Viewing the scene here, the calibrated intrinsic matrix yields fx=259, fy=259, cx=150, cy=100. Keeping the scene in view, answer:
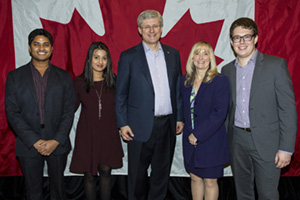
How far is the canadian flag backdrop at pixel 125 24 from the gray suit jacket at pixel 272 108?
3.47 ft

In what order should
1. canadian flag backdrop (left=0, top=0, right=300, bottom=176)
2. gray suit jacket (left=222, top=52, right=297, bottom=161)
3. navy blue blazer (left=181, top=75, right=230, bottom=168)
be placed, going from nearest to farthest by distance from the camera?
gray suit jacket (left=222, top=52, right=297, bottom=161) < navy blue blazer (left=181, top=75, right=230, bottom=168) < canadian flag backdrop (left=0, top=0, right=300, bottom=176)

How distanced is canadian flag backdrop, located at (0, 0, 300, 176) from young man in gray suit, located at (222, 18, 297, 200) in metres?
0.94

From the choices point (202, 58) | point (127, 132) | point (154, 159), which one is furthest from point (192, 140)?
point (202, 58)

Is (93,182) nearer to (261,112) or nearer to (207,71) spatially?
(207,71)

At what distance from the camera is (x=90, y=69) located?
2.35 metres

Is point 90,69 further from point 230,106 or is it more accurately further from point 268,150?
point 268,150

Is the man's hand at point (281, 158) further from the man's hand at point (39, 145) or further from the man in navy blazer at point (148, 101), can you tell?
the man's hand at point (39, 145)

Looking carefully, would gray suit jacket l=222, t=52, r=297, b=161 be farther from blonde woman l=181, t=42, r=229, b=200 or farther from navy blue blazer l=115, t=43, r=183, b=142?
navy blue blazer l=115, t=43, r=183, b=142

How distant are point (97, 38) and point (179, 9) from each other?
967 mm

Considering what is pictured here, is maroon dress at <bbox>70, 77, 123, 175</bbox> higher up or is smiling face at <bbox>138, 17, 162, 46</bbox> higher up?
smiling face at <bbox>138, 17, 162, 46</bbox>

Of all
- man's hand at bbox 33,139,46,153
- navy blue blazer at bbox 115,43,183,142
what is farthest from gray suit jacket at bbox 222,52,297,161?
man's hand at bbox 33,139,46,153

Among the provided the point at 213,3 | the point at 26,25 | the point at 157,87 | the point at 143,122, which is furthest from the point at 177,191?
the point at 26,25

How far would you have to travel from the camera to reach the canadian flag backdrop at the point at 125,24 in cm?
285

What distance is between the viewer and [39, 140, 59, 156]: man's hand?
2145mm
